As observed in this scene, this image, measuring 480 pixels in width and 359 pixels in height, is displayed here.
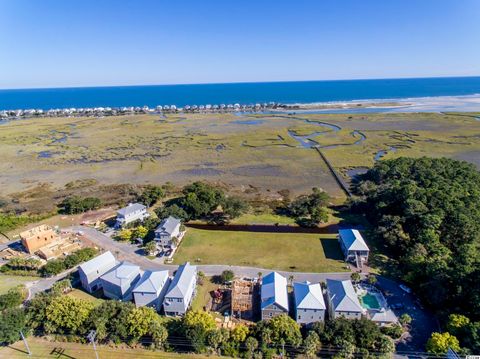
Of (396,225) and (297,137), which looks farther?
(297,137)

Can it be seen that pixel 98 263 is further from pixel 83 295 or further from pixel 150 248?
pixel 150 248

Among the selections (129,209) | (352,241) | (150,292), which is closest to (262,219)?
(352,241)

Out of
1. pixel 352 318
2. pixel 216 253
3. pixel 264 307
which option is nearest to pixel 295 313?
pixel 264 307

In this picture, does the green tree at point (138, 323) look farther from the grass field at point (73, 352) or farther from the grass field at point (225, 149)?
the grass field at point (225, 149)

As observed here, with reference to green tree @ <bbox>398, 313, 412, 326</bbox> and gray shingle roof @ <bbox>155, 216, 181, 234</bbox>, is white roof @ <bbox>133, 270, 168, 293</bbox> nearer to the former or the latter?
gray shingle roof @ <bbox>155, 216, 181, 234</bbox>

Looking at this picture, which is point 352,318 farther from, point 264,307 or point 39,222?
point 39,222

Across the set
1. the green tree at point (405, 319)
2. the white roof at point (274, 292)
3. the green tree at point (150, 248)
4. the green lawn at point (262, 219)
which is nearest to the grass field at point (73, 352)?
the white roof at point (274, 292)

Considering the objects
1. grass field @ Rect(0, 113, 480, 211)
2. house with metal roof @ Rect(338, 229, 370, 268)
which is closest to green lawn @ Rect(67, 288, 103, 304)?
house with metal roof @ Rect(338, 229, 370, 268)
